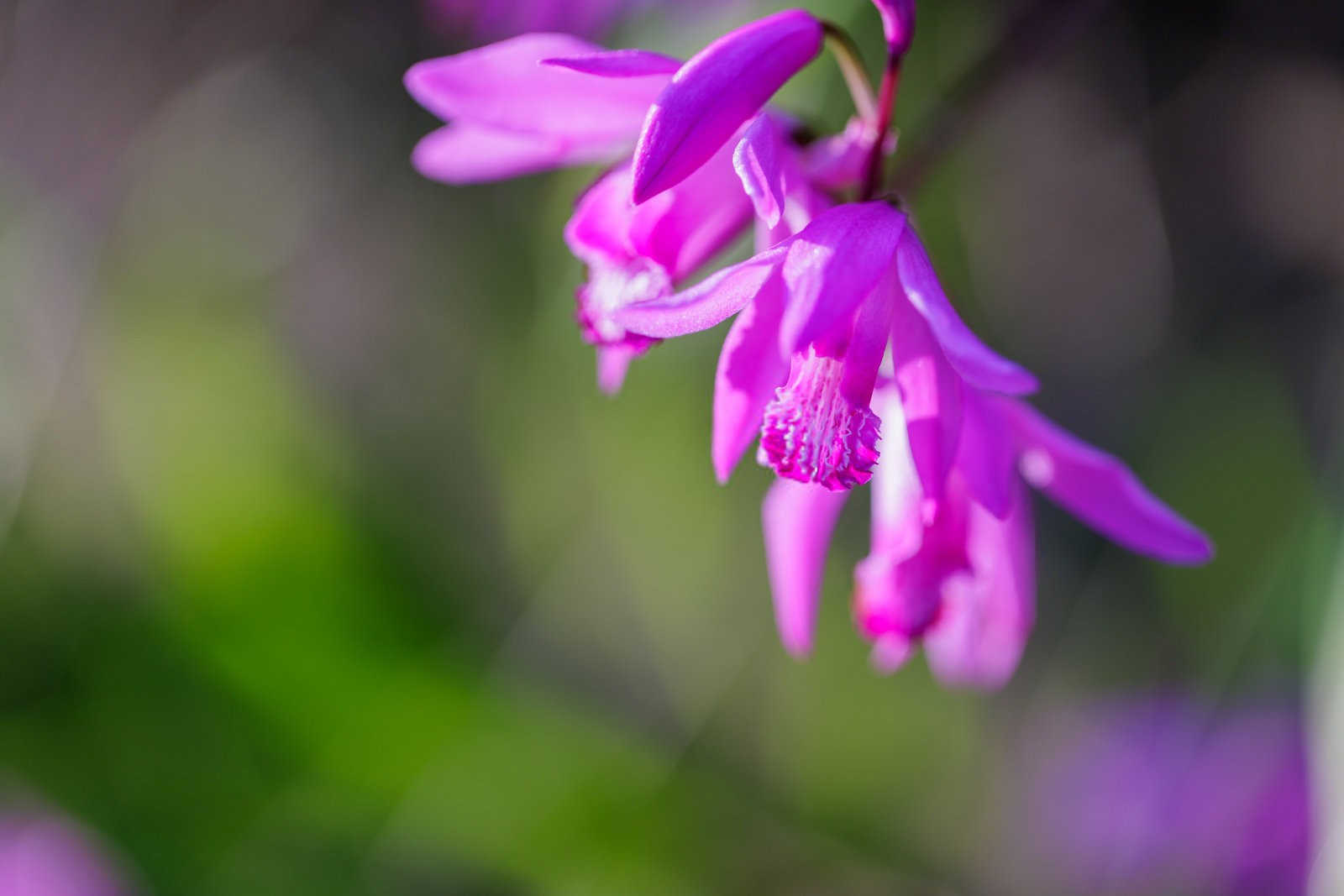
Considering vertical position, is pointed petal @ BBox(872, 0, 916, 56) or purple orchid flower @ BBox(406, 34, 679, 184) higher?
pointed petal @ BBox(872, 0, 916, 56)

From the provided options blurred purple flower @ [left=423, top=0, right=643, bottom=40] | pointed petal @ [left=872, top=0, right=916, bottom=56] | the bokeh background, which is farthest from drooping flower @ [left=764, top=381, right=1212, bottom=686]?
blurred purple flower @ [left=423, top=0, right=643, bottom=40]

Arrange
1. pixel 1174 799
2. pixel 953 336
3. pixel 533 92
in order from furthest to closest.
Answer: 1. pixel 1174 799
2. pixel 533 92
3. pixel 953 336

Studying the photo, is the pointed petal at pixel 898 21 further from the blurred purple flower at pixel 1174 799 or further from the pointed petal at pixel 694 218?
the blurred purple flower at pixel 1174 799

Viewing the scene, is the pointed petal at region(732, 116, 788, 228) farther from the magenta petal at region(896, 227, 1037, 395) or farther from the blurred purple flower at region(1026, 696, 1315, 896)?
the blurred purple flower at region(1026, 696, 1315, 896)

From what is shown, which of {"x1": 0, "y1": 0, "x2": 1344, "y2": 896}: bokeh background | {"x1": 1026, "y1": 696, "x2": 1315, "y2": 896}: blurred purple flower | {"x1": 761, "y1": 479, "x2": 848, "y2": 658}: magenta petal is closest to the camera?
{"x1": 761, "y1": 479, "x2": 848, "y2": 658}: magenta petal

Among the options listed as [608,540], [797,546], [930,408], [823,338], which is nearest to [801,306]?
[823,338]

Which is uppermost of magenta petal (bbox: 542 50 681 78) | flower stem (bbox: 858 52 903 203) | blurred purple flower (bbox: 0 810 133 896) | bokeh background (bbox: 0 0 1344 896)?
flower stem (bbox: 858 52 903 203)

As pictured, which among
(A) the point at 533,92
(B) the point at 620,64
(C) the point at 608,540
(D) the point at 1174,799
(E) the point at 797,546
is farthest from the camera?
(C) the point at 608,540

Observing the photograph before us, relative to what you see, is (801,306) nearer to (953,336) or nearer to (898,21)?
(953,336)
